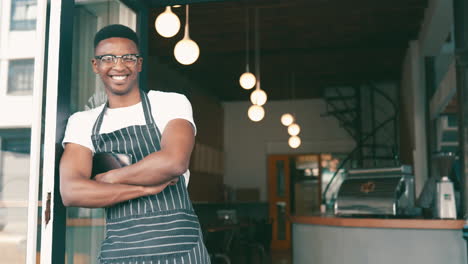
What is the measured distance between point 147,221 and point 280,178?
12134 millimetres

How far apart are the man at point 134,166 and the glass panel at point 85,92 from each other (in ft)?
1.61

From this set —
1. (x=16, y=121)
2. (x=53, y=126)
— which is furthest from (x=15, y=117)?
(x=53, y=126)

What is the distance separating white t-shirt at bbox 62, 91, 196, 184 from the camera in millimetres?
2043

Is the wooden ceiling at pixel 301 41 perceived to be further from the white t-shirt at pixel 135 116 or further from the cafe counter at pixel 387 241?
the white t-shirt at pixel 135 116

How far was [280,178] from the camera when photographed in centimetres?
1397

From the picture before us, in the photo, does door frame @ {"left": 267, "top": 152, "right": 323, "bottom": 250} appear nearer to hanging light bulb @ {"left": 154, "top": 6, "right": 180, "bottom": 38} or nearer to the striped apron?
hanging light bulb @ {"left": 154, "top": 6, "right": 180, "bottom": 38}

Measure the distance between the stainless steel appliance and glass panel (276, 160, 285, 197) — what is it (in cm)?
898

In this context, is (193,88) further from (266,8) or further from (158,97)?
(158,97)

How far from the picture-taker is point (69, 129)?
2176 mm

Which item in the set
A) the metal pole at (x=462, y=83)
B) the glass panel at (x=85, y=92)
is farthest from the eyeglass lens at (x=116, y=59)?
the metal pole at (x=462, y=83)

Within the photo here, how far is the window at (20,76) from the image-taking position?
215cm

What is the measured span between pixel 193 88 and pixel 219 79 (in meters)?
0.67

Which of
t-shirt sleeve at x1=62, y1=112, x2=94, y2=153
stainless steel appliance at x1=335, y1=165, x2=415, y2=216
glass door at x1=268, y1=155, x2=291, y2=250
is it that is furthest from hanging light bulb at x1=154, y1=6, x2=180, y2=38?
glass door at x1=268, y1=155, x2=291, y2=250

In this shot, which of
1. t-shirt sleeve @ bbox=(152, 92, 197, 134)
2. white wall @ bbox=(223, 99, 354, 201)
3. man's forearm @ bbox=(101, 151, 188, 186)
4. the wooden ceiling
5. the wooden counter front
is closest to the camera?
man's forearm @ bbox=(101, 151, 188, 186)
